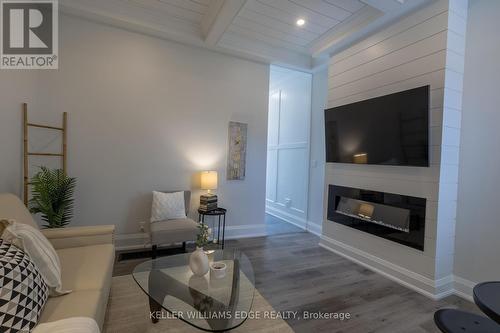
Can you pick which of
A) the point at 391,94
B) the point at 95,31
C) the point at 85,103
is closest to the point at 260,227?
the point at 391,94

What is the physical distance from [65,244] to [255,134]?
9.45ft

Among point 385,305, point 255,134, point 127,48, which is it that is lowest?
point 385,305

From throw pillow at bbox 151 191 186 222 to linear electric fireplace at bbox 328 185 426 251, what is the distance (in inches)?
85.0

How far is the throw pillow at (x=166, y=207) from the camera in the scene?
3221 millimetres

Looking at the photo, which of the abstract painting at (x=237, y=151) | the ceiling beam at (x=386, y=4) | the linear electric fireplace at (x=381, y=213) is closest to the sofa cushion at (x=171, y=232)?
the abstract painting at (x=237, y=151)

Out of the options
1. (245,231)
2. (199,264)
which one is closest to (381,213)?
(245,231)

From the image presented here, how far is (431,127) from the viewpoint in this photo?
2502mm

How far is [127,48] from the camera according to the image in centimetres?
330

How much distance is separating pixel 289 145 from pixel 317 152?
84cm

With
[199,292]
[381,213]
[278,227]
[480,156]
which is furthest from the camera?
[278,227]

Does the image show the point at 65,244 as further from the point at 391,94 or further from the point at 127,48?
the point at 391,94

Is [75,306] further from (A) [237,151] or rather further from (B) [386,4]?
(B) [386,4]

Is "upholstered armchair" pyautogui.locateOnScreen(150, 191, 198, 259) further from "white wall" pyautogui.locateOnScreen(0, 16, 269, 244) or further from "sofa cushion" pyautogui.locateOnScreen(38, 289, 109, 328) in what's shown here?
"sofa cushion" pyautogui.locateOnScreen(38, 289, 109, 328)
